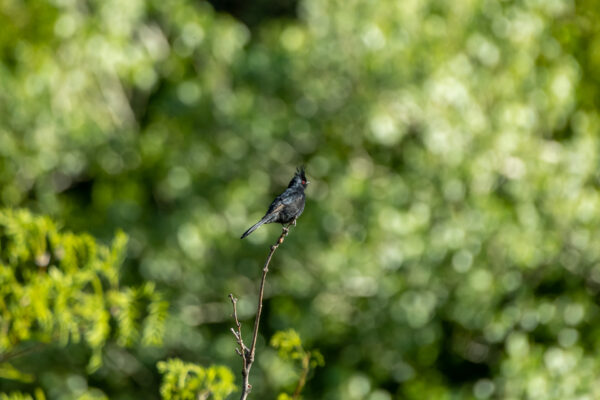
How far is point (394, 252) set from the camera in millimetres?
5914

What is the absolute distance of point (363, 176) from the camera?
6.39 m

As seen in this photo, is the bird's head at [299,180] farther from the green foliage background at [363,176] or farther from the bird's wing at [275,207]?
the green foliage background at [363,176]

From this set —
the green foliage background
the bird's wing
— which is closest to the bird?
the bird's wing

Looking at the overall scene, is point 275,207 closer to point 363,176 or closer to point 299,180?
point 299,180

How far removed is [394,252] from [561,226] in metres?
1.43

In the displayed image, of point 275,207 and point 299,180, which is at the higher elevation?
point 299,180

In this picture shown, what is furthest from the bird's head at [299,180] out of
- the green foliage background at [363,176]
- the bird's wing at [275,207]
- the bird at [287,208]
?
the green foliage background at [363,176]

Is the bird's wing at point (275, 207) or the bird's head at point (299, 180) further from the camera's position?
the bird's head at point (299, 180)

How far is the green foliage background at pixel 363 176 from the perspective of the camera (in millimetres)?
6027

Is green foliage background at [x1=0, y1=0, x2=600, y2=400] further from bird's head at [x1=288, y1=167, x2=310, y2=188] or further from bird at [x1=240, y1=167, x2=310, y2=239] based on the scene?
bird at [x1=240, y1=167, x2=310, y2=239]

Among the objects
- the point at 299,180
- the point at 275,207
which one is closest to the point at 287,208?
the point at 275,207

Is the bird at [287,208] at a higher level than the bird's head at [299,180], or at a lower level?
lower

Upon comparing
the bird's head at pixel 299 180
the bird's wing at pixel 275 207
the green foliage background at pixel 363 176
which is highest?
the green foliage background at pixel 363 176

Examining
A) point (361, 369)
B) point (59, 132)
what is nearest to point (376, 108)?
point (361, 369)
